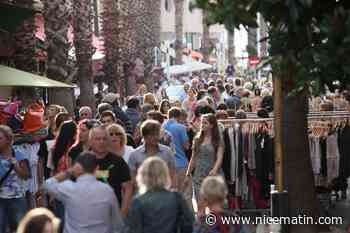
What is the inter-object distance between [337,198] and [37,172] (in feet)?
17.9

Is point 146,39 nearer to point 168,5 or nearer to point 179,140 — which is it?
point 179,140

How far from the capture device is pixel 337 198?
16.0m

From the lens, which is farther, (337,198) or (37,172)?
(337,198)

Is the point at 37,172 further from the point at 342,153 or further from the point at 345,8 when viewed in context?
the point at 345,8

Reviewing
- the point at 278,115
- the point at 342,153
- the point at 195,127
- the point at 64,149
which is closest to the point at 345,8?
the point at 278,115

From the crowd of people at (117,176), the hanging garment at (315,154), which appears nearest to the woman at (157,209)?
the crowd of people at (117,176)

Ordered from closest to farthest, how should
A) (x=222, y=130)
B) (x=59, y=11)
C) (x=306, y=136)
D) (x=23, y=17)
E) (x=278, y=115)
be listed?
(x=278, y=115)
(x=306, y=136)
(x=222, y=130)
(x=23, y=17)
(x=59, y=11)

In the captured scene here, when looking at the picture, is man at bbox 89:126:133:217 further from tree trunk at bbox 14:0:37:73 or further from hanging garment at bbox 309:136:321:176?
tree trunk at bbox 14:0:37:73

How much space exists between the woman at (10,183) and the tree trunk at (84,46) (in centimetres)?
1209

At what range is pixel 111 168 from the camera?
9664 mm

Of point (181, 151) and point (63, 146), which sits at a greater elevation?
point (63, 146)

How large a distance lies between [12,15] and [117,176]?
31.2 ft

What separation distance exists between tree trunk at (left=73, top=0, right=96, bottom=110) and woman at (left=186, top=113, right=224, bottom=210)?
10.7m

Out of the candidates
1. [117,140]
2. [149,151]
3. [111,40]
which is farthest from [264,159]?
[111,40]
